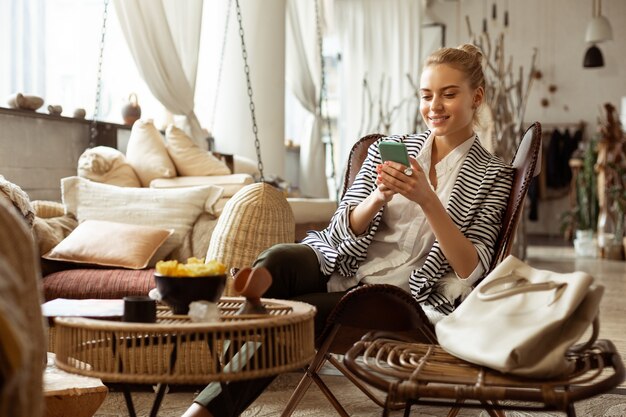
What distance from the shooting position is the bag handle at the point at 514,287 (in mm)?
1783

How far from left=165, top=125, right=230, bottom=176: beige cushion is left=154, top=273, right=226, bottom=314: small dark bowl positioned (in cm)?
318

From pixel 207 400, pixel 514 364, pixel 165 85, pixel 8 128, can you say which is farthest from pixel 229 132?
pixel 514 364

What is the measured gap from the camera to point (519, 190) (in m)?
2.57

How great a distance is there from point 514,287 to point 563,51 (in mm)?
11759

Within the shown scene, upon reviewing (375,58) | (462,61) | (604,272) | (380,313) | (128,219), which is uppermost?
(375,58)

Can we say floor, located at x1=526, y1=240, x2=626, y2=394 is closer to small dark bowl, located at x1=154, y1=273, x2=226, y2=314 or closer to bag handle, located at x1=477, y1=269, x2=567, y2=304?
bag handle, located at x1=477, y1=269, x2=567, y2=304

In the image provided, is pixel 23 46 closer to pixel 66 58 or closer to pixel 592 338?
pixel 66 58

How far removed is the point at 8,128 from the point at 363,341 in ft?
11.4

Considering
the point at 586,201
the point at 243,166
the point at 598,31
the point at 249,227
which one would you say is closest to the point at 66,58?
the point at 243,166

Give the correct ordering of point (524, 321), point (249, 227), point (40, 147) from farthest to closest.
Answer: point (40, 147), point (249, 227), point (524, 321)

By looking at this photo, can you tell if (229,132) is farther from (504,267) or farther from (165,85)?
(504,267)

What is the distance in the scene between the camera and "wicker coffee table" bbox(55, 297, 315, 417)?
1.55m

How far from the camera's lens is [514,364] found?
5.63ft

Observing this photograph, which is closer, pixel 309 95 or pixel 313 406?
pixel 313 406
